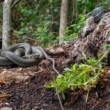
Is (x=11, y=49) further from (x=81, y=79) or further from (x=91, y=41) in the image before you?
(x=81, y=79)

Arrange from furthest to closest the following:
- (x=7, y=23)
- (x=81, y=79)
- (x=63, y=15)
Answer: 1. (x=63, y=15)
2. (x=7, y=23)
3. (x=81, y=79)

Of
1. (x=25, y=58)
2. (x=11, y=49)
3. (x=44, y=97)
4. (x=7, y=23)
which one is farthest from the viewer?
(x=7, y=23)

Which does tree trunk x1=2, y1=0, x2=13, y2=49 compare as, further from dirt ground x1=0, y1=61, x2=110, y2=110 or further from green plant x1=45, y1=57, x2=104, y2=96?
green plant x1=45, y1=57, x2=104, y2=96

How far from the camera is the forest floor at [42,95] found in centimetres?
293

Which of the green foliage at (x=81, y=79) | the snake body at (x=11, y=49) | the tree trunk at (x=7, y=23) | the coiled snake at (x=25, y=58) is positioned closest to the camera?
the green foliage at (x=81, y=79)

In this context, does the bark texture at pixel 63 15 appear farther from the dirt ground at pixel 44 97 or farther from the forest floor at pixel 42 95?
the dirt ground at pixel 44 97

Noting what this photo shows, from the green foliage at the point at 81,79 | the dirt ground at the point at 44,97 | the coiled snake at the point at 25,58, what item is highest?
the green foliage at the point at 81,79

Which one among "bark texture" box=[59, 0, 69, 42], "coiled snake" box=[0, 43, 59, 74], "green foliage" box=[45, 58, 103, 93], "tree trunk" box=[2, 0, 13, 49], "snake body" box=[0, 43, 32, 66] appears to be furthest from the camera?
"bark texture" box=[59, 0, 69, 42]

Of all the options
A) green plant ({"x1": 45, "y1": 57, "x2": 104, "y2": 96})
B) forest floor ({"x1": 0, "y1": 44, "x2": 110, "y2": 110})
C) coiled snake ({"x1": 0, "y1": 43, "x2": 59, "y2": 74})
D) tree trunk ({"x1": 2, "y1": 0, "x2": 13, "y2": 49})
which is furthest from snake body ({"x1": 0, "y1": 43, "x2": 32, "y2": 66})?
tree trunk ({"x1": 2, "y1": 0, "x2": 13, "y2": 49})

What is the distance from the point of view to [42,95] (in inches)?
130

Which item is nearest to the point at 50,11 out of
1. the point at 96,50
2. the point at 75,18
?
the point at 75,18

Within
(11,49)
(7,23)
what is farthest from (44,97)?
(7,23)

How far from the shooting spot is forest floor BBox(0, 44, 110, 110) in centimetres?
293

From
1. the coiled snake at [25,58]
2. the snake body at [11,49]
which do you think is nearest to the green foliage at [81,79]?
the coiled snake at [25,58]
